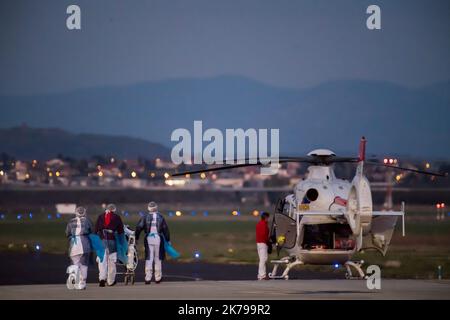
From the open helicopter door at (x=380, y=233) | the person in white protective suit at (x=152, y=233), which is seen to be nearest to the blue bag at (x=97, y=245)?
the person in white protective suit at (x=152, y=233)

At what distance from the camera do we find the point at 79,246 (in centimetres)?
2767

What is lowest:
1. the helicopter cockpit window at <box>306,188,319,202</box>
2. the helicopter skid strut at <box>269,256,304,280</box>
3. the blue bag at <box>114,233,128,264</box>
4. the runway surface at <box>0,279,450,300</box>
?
the runway surface at <box>0,279,450,300</box>

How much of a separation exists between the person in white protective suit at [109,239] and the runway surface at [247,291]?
33 centimetres

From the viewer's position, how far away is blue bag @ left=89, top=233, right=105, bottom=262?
28.2 metres

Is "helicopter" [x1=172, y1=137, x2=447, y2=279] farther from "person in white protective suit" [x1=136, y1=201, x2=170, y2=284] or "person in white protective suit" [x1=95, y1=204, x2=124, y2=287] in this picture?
"person in white protective suit" [x1=95, y1=204, x2=124, y2=287]

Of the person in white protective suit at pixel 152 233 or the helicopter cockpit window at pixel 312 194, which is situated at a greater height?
the helicopter cockpit window at pixel 312 194

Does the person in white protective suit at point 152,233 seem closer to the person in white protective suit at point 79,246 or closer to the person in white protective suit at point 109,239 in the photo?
the person in white protective suit at point 109,239

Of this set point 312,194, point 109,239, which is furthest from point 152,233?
point 312,194

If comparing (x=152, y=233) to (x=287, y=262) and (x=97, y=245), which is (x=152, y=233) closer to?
(x=97, y=245)

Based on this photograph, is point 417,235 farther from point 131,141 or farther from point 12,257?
point 131,141

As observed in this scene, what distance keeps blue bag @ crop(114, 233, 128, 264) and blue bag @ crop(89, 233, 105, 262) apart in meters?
1.02

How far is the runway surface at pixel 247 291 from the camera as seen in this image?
84.5ft

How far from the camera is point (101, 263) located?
94.3 feet

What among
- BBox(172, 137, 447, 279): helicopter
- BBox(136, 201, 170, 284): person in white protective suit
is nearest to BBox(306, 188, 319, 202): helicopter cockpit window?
BBox(172, 137, 447, 279): helicopter
